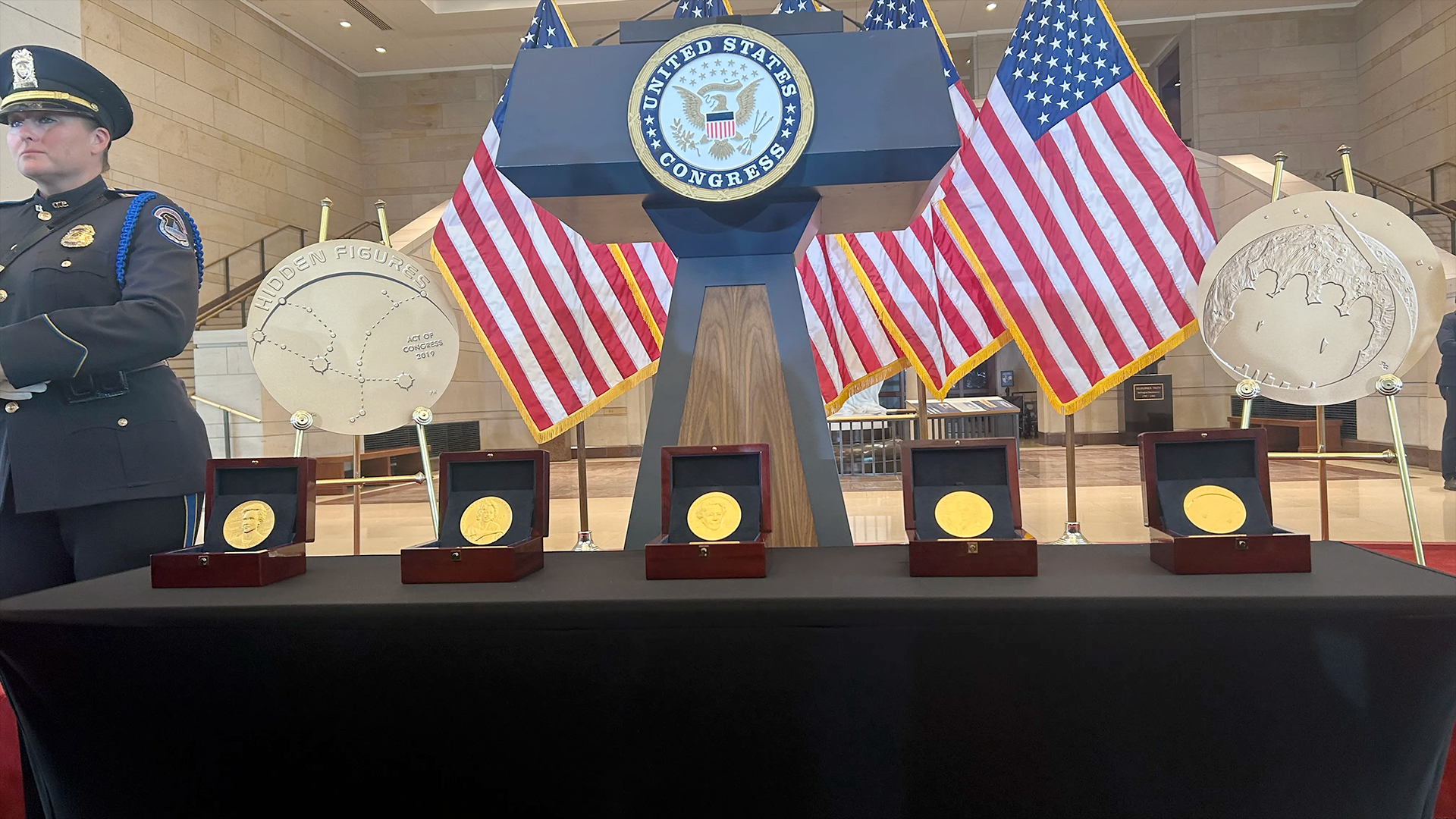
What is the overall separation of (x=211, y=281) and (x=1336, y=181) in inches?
652

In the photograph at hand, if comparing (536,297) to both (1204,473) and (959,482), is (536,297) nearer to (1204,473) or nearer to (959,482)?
(959,482)

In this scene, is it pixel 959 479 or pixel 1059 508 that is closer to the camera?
pixel 959 479

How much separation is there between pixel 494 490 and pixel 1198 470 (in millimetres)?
1000

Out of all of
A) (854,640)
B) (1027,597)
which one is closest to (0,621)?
(854,640)

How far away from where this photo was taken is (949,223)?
3115 mm

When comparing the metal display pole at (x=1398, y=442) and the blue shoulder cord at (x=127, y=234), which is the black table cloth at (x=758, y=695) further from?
the metal display pole at (x=1398, y=442)

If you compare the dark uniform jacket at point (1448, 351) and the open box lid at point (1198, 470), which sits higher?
the dark uniform jacket at point (1448, 351)

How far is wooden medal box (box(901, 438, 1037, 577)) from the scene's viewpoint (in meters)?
0.95

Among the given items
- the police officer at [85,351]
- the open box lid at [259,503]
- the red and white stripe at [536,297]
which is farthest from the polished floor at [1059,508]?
the open box lid at [259,503]

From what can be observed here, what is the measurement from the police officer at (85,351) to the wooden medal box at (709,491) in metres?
1.04

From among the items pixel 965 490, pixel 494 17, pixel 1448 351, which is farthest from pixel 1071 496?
pixel 494 17

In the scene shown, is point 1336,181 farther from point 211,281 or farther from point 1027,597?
point 211,281

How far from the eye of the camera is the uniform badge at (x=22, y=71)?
1.39m

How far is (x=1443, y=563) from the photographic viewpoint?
9.36ft
